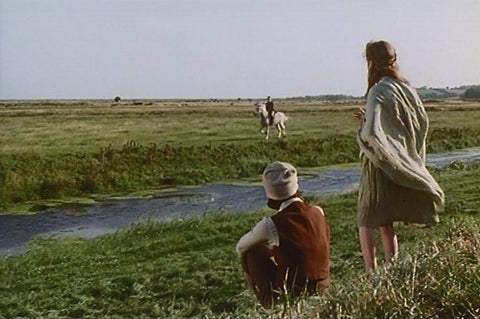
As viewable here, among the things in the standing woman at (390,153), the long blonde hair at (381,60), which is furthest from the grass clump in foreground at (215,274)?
the long blonde hair at (381,60)

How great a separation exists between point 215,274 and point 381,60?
11.0 feet

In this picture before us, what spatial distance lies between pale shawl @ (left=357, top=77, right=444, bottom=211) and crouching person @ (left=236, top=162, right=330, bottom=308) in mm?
843

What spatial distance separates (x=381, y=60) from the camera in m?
4.80

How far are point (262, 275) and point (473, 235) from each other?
1421mm

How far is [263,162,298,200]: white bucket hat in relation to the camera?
402 centimetres

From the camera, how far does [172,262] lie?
8219mm

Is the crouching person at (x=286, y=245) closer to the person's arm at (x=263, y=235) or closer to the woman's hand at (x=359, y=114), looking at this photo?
the person's arm at (x=263, y=235)

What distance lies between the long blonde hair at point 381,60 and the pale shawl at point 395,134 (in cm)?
5

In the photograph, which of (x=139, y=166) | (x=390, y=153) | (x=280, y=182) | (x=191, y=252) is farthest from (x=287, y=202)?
(x=139, y=166)

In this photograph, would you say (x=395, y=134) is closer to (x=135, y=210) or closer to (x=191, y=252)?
(x=191, y=252)

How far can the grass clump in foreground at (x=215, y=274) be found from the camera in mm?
3416

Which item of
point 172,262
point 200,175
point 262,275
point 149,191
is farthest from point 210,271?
point 200,175

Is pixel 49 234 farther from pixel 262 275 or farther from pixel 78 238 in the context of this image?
pixel 262 275

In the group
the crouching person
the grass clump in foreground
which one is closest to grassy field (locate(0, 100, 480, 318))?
the grass clump in foreground
